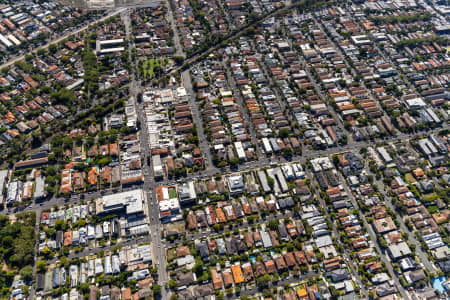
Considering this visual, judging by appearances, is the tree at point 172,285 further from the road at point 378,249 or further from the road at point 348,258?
the road at point 378,249

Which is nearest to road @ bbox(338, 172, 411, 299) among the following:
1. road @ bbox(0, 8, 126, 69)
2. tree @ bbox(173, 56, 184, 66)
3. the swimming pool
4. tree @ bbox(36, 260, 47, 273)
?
the swimming pool

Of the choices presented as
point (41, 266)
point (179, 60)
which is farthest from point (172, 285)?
point (179, 60)

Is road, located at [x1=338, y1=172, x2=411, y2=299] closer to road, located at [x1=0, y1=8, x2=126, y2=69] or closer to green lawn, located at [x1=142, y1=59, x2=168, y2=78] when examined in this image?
green lawn, located at [x1=142, y1=59, x2=168, y2=78]

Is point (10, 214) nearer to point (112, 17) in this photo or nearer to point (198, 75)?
point (198, 75)

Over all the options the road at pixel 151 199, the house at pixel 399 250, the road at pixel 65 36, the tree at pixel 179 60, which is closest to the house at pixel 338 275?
the house at pixel 399 250

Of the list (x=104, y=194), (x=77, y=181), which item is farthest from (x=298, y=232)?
(x=77, y=181)

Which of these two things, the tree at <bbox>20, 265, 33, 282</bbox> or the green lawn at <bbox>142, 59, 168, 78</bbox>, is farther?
the green lawn at <bbox>142, 59, 168, 78</bbox>

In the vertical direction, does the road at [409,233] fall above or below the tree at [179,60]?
below

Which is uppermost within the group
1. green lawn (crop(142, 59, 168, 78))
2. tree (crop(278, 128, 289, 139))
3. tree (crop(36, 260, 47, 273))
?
green lawn (crop(142, 59, 168, 78))
